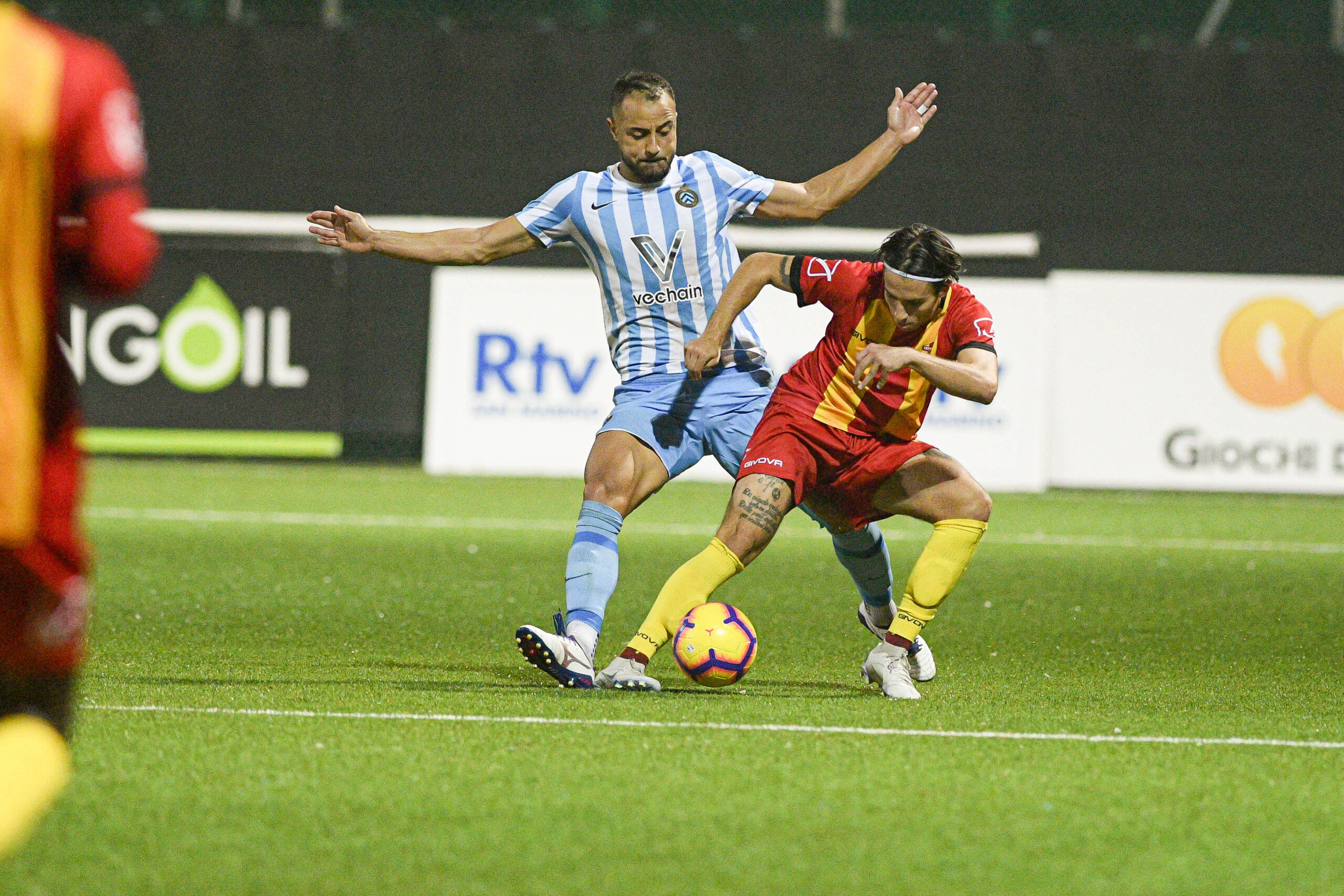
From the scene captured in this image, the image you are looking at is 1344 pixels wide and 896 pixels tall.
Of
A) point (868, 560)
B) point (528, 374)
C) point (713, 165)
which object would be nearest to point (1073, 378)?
point (528, 374)

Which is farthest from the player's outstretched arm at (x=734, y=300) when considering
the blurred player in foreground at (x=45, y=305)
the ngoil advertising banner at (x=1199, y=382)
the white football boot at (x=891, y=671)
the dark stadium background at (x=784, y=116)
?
the dark stadium background at (x=784, y=116)

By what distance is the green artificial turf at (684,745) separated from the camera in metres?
3.35

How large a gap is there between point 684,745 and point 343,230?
2359 millimetres

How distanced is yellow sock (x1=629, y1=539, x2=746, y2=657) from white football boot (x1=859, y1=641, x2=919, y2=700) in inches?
19.8

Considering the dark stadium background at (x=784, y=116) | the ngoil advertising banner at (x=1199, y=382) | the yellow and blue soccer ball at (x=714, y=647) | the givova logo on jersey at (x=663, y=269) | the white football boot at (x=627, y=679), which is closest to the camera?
the yellow and blue soccer ball at (x=714, y=647)

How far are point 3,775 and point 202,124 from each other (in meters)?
14.9

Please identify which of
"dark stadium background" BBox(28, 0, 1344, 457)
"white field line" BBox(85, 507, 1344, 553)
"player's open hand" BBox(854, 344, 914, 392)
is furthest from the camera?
"dark stadium background" BBox(28, 0, 1344, 457)

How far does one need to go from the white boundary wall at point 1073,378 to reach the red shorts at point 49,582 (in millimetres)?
11179

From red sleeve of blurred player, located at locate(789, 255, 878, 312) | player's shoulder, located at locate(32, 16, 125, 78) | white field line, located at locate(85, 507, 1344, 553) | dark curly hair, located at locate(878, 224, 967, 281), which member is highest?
player's shoulder, located at locate(32, 16, 125, 78)

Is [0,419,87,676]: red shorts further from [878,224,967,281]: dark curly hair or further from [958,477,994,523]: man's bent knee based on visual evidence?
[958,477,994,523]: man's bent knee

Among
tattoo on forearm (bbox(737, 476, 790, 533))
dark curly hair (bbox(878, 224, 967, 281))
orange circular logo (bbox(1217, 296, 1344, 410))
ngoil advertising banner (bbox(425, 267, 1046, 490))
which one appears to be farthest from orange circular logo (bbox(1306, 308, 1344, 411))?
tattoo on forearm (bbox(737, 476, 790, 533))

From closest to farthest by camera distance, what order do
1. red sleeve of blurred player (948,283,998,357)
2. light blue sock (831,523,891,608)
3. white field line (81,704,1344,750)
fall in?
1. white field line (81,704,1344,750)
2. red sleeve of blurred player (948,283,998,357)
3. light blue sock (831,523,891,608)

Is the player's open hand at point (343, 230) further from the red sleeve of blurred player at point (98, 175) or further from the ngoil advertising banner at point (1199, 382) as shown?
the ngoil advertising banner at point (1199, 382)

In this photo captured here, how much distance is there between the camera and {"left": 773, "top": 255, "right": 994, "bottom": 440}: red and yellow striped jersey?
5.77m
